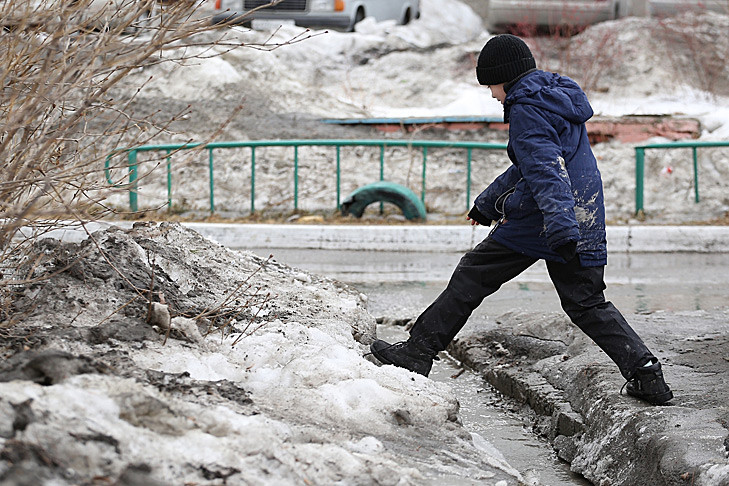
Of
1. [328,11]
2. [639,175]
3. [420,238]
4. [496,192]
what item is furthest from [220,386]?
[328,11]

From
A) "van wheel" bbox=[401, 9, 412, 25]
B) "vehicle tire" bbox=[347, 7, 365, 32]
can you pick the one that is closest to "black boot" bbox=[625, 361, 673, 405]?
"vehicle tire" bbox=[347, 7, 365, 32]

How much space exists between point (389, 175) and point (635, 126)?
11.7 feet

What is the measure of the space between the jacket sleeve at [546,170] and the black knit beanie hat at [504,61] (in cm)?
19

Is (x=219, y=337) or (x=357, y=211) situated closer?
(x=219, y=337)

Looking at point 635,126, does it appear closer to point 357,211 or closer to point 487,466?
point 357,211

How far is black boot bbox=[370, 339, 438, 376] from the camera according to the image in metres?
3.82

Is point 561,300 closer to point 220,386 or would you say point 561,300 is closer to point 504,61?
point 504,61

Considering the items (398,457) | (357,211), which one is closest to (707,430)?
(398,457)

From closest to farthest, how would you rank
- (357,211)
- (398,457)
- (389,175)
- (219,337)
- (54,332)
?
(398,457), (54,332), (219,337), (357,211), (389,175)

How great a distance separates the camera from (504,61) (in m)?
3.70

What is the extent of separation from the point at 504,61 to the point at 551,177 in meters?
0.59

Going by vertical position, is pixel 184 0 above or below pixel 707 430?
above

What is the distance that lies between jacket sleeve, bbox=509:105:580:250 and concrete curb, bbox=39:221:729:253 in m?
4.95

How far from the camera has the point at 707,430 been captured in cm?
322
